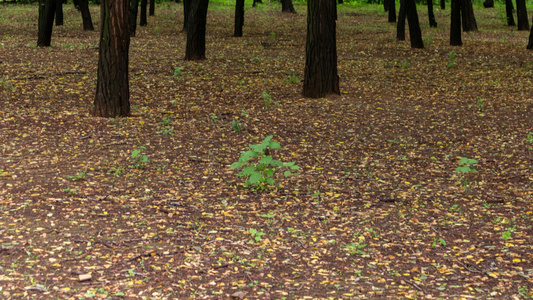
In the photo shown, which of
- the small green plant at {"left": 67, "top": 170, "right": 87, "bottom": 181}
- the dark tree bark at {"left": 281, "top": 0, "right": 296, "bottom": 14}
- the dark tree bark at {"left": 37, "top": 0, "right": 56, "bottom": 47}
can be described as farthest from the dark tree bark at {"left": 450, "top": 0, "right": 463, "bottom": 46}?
the small green plant at {"left": 67, "top": 170, "right": 87, "bottom": 181}

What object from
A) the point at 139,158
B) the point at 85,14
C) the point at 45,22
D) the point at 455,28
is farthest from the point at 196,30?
the point at 455,28

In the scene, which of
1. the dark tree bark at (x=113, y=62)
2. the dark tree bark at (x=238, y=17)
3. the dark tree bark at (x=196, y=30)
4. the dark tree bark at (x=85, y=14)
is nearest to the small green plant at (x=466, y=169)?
the dark tree bark at (x=113, y=62)

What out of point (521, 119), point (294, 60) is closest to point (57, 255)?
point (521, 119)

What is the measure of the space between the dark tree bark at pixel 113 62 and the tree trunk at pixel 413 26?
30.9ft

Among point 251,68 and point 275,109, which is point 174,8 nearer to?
point 251,68

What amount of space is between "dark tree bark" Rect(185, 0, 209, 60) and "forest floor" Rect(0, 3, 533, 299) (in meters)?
0.58

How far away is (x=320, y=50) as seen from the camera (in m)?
9.68

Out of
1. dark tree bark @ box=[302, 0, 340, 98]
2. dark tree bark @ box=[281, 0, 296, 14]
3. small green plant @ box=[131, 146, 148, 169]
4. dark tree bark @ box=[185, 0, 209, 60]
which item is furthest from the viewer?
dark tree bark @ box=[281, 0, 296, 14]

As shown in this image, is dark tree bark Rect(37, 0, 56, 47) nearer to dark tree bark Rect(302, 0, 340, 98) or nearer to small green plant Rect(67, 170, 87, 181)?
dark tree bark Rect(302, 0, 340, 98)

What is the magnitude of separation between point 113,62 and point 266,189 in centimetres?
361

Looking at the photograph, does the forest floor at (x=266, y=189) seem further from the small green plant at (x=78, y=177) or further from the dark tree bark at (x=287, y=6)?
the dark tree bark at (x=287, y=6)

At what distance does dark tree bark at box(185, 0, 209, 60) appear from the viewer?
12.9 m

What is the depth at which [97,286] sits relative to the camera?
3.83 m

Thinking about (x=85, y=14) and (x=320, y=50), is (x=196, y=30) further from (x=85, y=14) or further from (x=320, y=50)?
(x=85, y=14)
